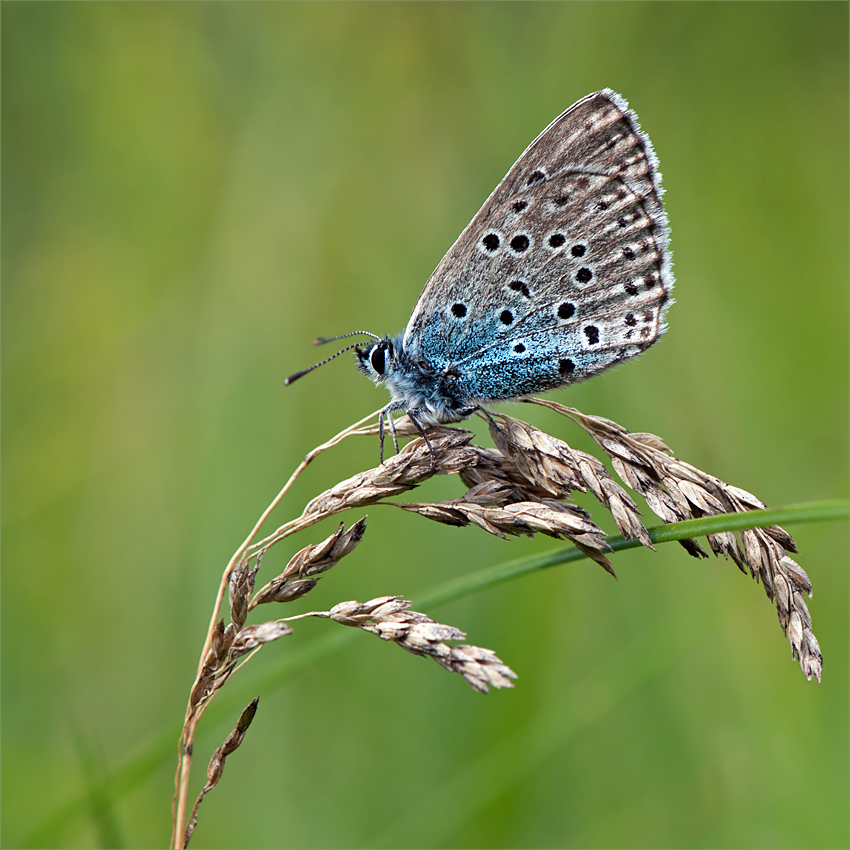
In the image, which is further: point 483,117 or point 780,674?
point 483,117

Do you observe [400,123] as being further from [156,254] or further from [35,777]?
[35,777]

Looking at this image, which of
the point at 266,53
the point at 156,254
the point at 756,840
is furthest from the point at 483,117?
the point at 756,840

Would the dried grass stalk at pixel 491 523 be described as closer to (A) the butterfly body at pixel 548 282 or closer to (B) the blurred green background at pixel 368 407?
(B) the blurred green background at pixel 368 407

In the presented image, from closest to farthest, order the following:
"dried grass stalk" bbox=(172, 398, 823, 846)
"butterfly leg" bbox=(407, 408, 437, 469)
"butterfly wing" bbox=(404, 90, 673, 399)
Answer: "dried grass stalk" bbox=(172, 398, 823, 846), "butterfly leg" bbox=(407, 408, 437, 469), "butterfly wing" bbox=(404, 90, 673, 399)

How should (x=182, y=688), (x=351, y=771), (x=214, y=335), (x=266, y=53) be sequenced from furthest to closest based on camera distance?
(x=266, y=53) < (x=214, y=335) < (x=182, y=688) < (x=351, y=771)

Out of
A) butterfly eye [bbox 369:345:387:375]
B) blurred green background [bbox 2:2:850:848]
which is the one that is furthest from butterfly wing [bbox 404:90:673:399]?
blurred green background [bbox 2:2:850:848]

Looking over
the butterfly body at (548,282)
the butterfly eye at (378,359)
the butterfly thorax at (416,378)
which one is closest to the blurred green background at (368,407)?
the butterfly thorax at (416,378)

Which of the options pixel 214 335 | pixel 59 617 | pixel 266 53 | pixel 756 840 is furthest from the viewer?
pixel 266 53

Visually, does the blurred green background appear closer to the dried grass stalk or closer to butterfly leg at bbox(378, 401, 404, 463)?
the dried grass stalk
